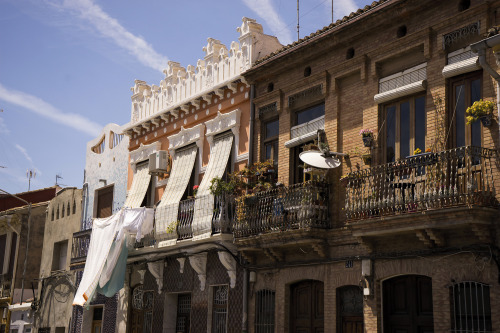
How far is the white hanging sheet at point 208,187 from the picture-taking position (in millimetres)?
17766

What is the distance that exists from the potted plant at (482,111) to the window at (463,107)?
41 cm

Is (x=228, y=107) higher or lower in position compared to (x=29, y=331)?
higher

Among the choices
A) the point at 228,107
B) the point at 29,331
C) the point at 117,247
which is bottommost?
the point at 29,331

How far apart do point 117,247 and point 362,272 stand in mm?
8419

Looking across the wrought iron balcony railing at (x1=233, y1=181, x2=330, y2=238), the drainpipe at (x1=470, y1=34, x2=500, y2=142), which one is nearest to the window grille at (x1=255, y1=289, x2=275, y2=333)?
the wrought iron balcony railing at (x1=233, y1=181, x2=330, y2=238)

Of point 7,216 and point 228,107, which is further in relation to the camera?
point 7,216

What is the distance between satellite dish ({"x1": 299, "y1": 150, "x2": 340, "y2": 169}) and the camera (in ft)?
48.4

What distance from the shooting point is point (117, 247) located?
786 inches

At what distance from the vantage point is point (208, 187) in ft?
60.6

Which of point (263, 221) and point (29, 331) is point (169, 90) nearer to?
point (263, 221)

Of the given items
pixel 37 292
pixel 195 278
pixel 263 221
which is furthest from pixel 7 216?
pixel 263 221

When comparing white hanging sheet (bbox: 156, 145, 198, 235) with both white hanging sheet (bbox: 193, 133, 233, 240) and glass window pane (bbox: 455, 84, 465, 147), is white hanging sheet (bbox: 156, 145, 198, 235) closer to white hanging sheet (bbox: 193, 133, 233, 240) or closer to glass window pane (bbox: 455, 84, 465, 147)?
white hanging sheet (bbox: 193, 133, 233, 240)

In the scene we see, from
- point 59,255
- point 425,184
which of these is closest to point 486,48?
point 425,184

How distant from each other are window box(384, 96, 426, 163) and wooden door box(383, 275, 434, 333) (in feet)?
8.03
